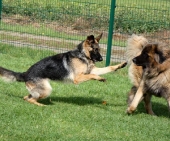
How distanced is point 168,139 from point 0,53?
25.6ft

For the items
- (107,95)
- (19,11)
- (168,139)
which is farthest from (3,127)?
(19,11)

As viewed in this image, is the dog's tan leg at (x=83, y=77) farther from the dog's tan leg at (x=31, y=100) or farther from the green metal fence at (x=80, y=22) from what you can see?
the green metal fence at (x=80, y=22)

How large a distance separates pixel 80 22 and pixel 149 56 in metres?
5.36

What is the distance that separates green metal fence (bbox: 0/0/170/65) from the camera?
12.0m

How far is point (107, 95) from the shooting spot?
30.9 feet

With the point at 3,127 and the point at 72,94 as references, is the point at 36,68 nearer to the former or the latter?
the point at 72,94

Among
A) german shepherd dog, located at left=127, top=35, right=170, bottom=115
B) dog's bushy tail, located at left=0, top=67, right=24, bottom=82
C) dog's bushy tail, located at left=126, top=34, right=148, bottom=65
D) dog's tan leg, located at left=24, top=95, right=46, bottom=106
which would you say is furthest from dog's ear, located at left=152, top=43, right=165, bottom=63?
dog's bushy tail, located at left=0, top=67, right=24, bottom=82

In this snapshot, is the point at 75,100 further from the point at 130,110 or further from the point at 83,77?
the point at 130,110

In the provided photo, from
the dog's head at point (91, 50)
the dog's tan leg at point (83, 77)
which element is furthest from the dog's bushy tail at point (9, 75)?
the dog's head at point (91, 50)

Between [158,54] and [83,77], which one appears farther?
[83,77]

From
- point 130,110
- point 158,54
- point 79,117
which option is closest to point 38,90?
point 79,117

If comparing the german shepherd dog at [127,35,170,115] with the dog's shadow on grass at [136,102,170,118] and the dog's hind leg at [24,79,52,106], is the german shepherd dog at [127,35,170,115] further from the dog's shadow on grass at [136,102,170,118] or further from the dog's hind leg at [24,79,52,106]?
the dog's hind leg at [24,79,52,106]

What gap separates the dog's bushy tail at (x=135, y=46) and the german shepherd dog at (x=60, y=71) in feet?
0.82

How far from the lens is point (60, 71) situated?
27.6 ft
